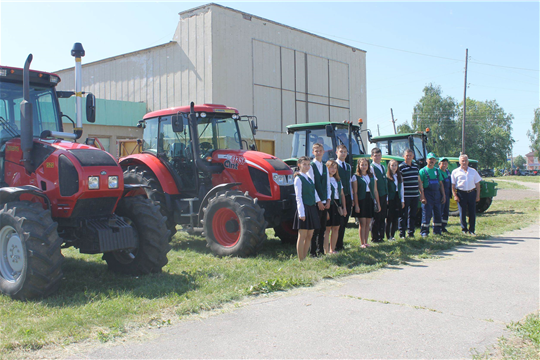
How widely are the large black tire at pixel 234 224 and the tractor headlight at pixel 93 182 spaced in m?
2.36

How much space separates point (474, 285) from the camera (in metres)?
5.77

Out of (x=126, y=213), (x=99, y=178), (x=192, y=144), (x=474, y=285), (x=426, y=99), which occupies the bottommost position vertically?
(x=474, y=285)

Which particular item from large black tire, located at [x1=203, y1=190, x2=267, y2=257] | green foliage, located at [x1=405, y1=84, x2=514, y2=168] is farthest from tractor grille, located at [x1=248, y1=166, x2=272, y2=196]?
green foliage, located at [x1=405, y1=84, x2=514, y2=168]

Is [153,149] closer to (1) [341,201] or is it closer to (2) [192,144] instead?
(2) [192,144]

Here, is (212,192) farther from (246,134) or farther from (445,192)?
(445,192)

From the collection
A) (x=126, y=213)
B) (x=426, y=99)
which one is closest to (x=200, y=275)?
(x=126, y=213)

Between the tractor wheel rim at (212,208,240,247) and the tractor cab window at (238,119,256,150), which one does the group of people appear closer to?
the tractor wheel rim at (212,208,240,247)

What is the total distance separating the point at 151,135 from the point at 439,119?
199 feet

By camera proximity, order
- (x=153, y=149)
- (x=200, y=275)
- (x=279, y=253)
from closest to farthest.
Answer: (x=200, y=275)
(x=279, y=253)
(x=153, y=149)

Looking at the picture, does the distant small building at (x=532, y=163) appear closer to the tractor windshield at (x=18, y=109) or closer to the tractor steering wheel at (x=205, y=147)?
the tractor steering wheel at (x=205, y=147)

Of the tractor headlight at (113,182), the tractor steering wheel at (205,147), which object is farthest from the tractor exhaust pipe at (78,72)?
the tractor steering wheel at (205,147)

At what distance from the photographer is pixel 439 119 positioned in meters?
63.6

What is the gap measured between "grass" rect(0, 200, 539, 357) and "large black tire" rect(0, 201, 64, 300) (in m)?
0.14

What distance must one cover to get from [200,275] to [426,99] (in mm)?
64094
